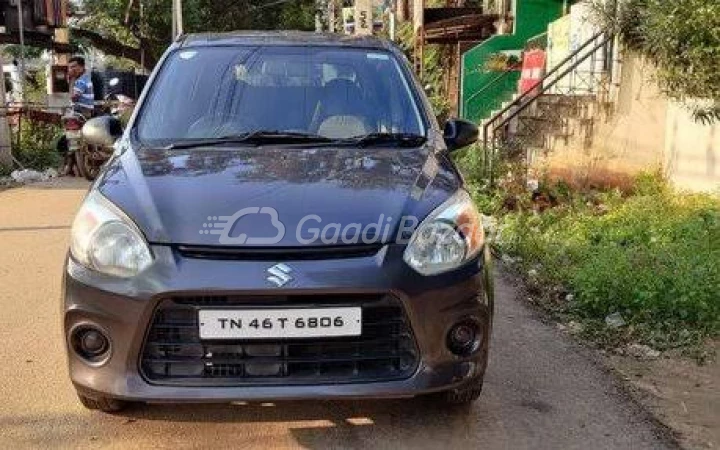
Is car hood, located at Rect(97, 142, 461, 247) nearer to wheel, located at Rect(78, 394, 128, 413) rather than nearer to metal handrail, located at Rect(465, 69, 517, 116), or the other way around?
wheel, located at Rect(78, 394, 128, 413)

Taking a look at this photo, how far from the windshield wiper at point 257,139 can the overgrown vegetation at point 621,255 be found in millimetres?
2191

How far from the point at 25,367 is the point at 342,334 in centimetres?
212

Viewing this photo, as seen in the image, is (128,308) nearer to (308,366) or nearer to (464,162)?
(308,366)

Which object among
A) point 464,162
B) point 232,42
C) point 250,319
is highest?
point 232,42

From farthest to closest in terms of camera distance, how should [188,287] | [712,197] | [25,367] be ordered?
[712,197] → [25,367] → [188,287]

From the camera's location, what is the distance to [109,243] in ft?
10.1

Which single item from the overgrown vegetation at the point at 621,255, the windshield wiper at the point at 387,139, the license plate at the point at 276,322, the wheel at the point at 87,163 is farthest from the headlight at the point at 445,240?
the wheel at the point at 87,163

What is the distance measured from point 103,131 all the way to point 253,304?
195 cm

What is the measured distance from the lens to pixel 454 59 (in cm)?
2031

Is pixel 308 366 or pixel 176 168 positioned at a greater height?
pixel 176 168

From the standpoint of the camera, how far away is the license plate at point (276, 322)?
9.62ft

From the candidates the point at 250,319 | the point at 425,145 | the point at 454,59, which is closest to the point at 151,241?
the point at 250,319

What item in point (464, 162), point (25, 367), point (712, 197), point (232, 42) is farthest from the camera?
point (464, 162)

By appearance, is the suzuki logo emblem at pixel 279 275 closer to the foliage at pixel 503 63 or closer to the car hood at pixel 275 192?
the car hood at pixel 275 192
